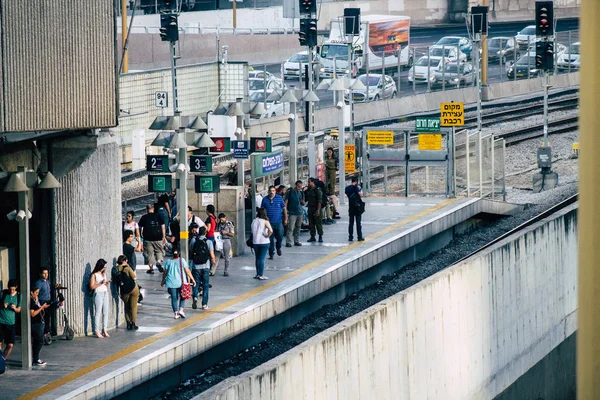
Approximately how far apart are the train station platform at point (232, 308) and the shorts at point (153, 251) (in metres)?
0.33

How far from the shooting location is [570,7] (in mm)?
77812

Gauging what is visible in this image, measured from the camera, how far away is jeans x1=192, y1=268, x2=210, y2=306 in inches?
680

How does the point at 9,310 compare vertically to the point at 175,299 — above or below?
above

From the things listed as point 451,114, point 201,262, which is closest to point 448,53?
point 451,114

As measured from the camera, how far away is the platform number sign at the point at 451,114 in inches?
1148

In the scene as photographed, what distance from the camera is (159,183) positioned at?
18.1 meters

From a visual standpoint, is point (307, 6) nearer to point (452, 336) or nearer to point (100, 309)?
point (100, 309)

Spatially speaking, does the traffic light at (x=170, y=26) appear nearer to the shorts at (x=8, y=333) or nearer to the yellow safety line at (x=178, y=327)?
the yellow safety line at (x=178, y=327)

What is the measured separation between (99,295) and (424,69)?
121ft

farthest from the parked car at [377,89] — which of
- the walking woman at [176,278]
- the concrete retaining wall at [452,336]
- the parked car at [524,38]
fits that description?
the walking woman at [176,278]

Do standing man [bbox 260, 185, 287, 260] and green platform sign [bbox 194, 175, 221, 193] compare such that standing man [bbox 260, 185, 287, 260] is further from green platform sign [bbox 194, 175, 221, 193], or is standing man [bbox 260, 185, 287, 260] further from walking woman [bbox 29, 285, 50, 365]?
walking woman [bbox 29, 285, 50, 365]

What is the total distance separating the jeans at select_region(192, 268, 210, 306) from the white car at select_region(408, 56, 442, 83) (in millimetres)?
33578

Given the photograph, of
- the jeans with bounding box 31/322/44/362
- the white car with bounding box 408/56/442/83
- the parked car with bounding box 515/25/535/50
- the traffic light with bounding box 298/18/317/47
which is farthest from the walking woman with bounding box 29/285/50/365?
the parked car with bounding box 515/25/535/50

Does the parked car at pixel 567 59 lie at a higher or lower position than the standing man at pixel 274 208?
higher
